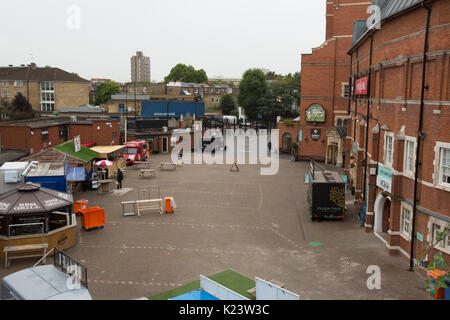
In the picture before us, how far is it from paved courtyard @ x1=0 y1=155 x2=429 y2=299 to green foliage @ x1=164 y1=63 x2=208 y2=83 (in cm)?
12296

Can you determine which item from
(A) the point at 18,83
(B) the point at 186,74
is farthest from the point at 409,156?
(B) the point at 186,74

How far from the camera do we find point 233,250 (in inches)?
693

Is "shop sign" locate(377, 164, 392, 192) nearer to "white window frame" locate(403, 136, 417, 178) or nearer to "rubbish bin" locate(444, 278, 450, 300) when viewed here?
"white window frame" locate(403, 136, 417, 178)

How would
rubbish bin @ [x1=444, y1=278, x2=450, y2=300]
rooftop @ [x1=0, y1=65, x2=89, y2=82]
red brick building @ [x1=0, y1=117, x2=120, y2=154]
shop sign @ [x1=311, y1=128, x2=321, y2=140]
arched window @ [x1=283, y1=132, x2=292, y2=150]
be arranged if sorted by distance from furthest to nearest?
rooftop @ [x1=0, y1=65, x2=89, y2=82] < arched window @ [x1=283, y1=132, x2=292, y2=150] < shop sign @ [x1=311, y1=128, x2=321, y2=140] < red brick building @ [x1=0, y1=117, x2=120, y2=154] < rubbish bin @ [x1=444, y1=278, x2=450, y2=300]

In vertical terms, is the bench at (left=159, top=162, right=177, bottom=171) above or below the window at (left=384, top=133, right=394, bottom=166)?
below

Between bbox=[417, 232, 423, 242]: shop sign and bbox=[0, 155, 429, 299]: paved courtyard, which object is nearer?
bbox=[0, 155, 429, 299]: paved courtyard

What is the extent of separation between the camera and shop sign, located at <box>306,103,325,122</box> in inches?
1813

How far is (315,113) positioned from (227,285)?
1381 inches

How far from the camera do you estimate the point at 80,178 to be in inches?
1002

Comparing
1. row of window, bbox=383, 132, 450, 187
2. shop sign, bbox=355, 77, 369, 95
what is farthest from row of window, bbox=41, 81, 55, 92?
row of window, bbox=383, 132, 450, 187

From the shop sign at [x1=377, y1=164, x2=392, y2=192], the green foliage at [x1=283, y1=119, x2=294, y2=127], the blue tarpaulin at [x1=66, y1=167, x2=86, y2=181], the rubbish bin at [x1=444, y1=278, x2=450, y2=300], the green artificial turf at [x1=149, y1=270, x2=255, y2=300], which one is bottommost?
the green artificial turf at [x1=149, y1=270, x2=255, y2=300]
